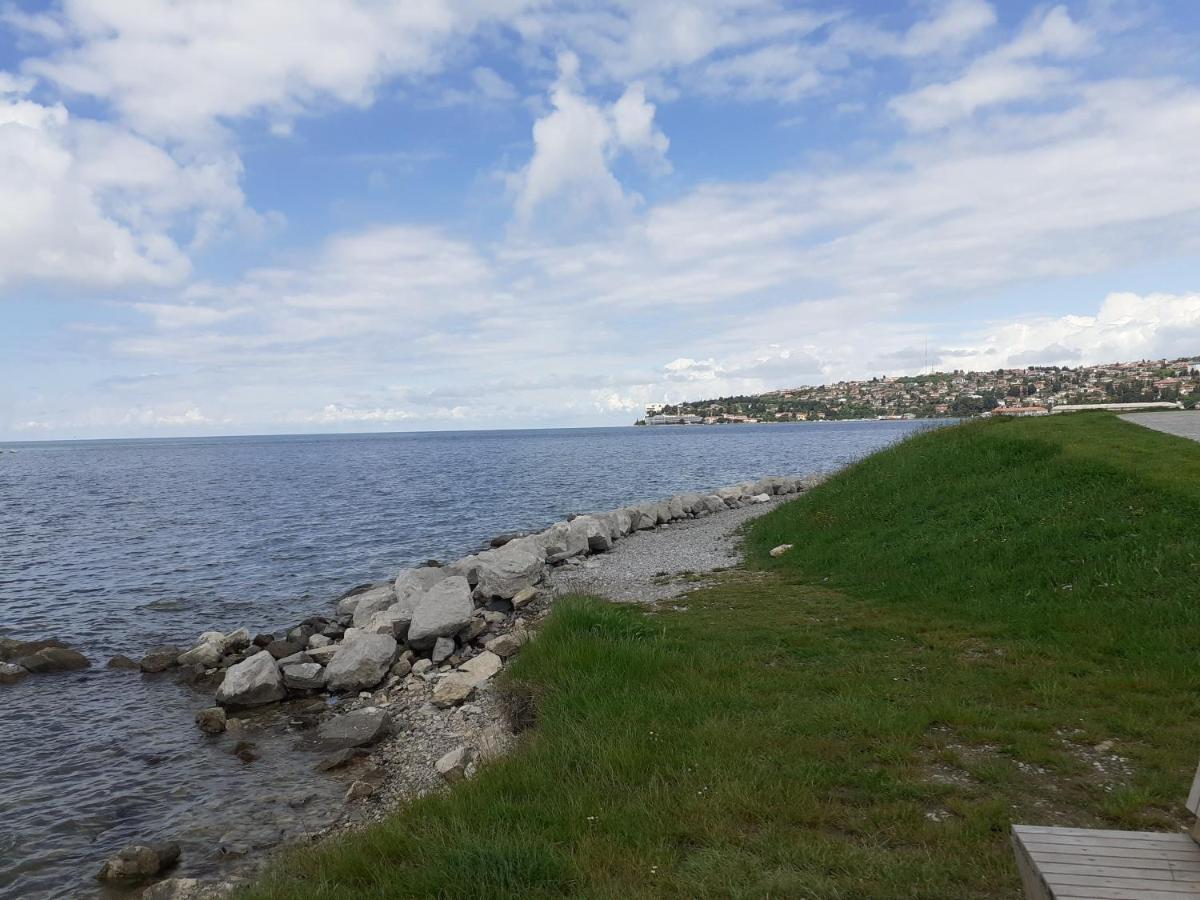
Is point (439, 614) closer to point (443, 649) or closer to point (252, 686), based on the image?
point (443, 649)

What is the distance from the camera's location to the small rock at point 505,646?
13109 millimetres

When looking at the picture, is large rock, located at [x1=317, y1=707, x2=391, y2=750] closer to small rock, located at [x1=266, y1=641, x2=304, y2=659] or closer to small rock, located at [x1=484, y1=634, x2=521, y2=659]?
small rock, located at [x1=484, y1=634, x2=521, y2=659]

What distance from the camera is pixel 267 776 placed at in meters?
10.5

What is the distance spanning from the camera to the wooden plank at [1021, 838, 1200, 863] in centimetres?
386

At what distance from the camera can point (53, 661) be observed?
16156mm

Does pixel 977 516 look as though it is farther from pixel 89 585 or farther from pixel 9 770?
pixel 89 585

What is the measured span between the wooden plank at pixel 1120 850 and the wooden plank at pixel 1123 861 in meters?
0.01

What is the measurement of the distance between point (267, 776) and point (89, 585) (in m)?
19.5

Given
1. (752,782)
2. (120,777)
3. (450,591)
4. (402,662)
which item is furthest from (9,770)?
(752,782)

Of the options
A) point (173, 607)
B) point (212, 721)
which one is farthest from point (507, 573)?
point (173, 607)

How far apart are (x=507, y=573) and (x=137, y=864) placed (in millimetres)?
10650

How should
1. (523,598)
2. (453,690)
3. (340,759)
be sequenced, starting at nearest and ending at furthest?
(340,759) < (453,690) < (523,598)

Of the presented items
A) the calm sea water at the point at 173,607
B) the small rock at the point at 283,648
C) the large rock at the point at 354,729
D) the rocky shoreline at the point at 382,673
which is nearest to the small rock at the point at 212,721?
the rocky shoreline at the point at 382,673

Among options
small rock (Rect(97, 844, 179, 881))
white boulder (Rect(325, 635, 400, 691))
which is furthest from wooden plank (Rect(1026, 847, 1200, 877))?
white boulder (Rect(325, 635, 400, 691))
